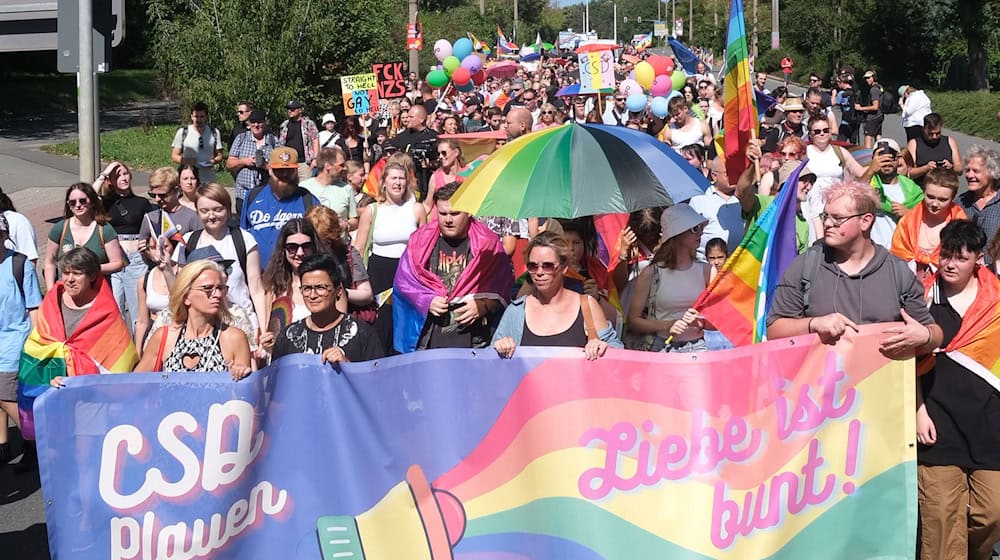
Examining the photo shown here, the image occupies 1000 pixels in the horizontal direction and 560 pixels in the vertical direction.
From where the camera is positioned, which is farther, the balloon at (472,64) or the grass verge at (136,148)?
the balloon at (472,64)

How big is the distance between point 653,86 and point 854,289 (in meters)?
18.0

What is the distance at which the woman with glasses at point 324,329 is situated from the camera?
5.65 meters

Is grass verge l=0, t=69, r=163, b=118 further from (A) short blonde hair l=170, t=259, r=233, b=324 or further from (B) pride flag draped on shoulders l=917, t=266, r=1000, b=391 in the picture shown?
(B) pride flag draped on shoulders l=917, t=266, r=1000, b=391

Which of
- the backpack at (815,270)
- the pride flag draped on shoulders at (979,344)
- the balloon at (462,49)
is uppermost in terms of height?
the balloon at (462,49)

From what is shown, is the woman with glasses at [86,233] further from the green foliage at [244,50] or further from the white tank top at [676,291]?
the green foliage at [244,50]

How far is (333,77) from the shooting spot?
26.1 meters

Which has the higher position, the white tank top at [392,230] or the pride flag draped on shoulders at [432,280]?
the white tank top at [392,230]

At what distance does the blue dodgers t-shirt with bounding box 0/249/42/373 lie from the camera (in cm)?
732

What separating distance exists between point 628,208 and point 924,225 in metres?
2.55

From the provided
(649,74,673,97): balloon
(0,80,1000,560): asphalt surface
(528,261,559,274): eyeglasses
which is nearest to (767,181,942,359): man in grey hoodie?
(528,261,559,274): eyeglasses

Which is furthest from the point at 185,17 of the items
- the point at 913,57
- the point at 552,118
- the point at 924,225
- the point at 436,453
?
the point at 913,57

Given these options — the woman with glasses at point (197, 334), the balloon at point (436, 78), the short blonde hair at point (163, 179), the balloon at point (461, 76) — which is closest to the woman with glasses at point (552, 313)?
the woman with glasses at point (197, 334)

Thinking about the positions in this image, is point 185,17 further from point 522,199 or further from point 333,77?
point 522,199

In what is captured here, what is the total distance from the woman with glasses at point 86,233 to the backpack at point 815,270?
522cm
